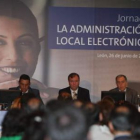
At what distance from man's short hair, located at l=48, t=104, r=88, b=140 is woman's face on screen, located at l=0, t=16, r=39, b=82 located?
622 centimetres

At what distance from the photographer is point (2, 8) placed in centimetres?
838

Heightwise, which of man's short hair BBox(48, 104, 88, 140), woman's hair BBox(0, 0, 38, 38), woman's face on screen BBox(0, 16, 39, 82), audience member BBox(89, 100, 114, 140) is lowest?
audience member BBox(89, 100, 114, 140)

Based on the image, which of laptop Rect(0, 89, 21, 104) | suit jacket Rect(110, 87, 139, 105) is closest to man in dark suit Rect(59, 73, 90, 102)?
suit jacket Rect(110, 87, 139, 105)

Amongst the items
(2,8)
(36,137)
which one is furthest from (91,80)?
(36,137)

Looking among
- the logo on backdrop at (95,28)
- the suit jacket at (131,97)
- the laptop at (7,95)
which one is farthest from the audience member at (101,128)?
the logo on backdrop at (95,28)

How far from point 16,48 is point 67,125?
20.8ft

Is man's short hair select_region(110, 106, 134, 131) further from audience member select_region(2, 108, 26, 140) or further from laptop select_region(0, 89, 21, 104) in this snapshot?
laptop select_region(0, 89, 21, 104)

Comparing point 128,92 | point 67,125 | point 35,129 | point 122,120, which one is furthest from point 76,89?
point 67,125

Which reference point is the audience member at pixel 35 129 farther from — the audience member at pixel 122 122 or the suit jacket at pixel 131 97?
the suit jacket at pixel 131 97

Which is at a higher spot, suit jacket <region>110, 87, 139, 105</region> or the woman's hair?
the woman's hair

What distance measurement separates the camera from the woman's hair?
8.40 m

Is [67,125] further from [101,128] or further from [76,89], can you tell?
[76,89]

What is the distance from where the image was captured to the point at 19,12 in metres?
8.45

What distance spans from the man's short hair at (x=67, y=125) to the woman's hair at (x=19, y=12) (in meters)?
6.36
